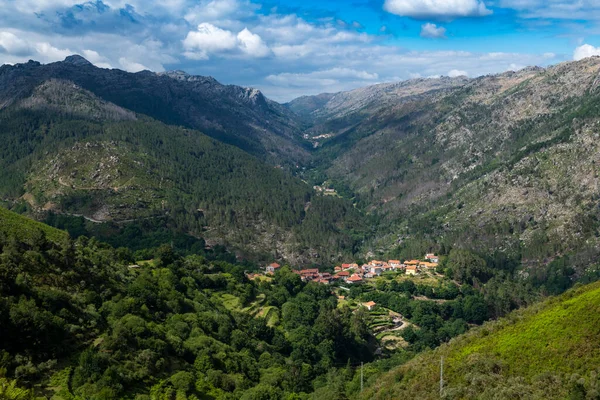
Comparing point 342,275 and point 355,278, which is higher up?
point 355,278

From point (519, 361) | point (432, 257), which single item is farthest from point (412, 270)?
point (519, 361)

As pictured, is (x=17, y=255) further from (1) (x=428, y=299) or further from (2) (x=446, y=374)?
(1) (x=428, y=299)

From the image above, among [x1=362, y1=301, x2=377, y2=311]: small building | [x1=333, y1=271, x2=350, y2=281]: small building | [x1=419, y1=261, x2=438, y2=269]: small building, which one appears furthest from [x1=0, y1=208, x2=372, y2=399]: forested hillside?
[x1=419, y1=261, x2=438, y2=269]: small building

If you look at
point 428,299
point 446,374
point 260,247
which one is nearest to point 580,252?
point 428,299

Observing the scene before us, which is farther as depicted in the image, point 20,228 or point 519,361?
point 20,228

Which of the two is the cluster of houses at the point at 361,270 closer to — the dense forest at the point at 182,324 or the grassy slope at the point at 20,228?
the dense forest at the point at 182,324

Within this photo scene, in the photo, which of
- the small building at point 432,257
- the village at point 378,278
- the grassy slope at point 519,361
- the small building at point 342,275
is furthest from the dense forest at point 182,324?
the small building at point 432,257

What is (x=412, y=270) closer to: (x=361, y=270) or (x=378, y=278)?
(x=378, y=278)
